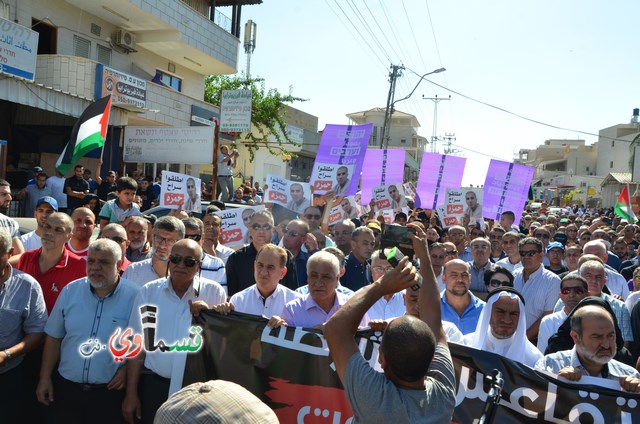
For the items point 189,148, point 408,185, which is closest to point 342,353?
point 189,148

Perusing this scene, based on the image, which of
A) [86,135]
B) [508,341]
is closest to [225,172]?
[86,135]

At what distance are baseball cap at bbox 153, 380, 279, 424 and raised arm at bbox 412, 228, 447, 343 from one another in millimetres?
1455

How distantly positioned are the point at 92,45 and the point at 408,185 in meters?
11.0

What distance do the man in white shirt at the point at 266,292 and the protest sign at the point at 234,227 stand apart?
2837 mm

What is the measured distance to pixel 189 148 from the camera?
14375 millimetres

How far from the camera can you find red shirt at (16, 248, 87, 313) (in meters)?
4.52

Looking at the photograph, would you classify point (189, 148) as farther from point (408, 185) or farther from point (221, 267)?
point (221, 267)

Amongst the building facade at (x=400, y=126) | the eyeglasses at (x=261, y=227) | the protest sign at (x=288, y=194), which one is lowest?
the eyeglasses at (x=261, y=227)

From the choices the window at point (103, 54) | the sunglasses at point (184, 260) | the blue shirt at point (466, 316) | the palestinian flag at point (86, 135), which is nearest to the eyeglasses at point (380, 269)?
the blue shirt at point (466, 316)

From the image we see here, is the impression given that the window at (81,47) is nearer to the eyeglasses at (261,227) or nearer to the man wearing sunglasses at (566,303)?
the eyeglasses at (261,227)

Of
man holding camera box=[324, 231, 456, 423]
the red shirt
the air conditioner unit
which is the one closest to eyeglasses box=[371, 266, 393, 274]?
the red shirt

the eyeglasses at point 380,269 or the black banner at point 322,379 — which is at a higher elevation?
the eyeglasses at point 380,269

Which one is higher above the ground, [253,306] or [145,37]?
[145,37]

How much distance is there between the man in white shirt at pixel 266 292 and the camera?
14.5ft
